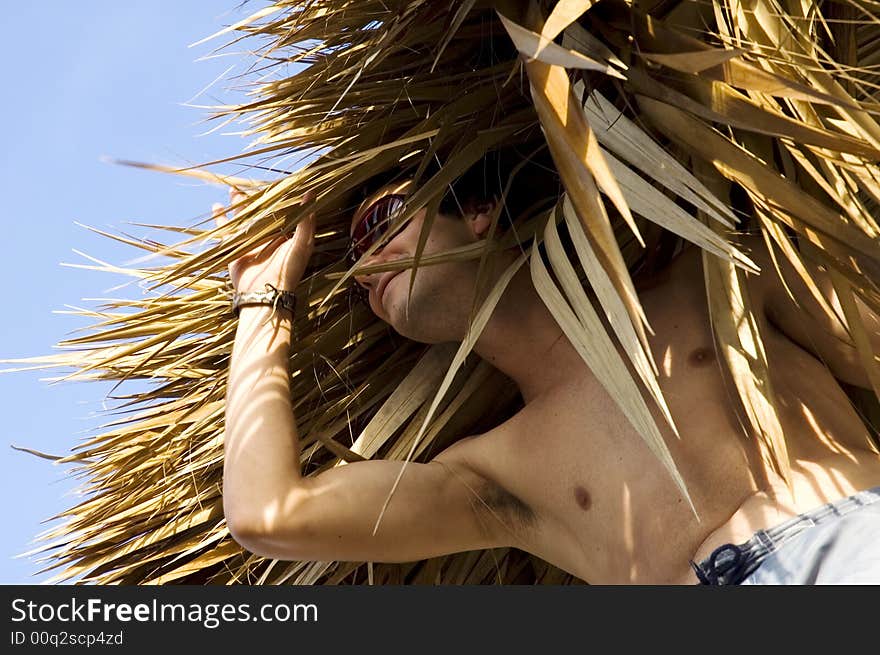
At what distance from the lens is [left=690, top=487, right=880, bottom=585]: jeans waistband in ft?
4.18

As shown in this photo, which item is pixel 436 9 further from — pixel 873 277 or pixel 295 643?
pixel 295 643

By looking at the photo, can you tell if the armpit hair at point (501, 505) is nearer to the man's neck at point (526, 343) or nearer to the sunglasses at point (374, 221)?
the man's neck at point (526, 343)

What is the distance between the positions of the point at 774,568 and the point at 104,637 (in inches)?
27.3

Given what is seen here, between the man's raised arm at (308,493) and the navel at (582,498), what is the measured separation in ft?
0.51

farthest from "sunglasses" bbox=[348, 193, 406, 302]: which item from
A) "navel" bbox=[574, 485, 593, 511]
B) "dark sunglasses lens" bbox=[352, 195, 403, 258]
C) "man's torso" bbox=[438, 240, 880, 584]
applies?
"navel" bbox=[574, 485, 593, 511]

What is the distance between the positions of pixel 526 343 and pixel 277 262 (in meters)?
0.36

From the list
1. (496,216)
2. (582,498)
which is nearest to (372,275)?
(496,216)

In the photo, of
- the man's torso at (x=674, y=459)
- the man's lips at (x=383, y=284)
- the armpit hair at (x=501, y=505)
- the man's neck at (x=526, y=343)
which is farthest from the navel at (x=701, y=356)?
the man's lips at (x=383, y=284)

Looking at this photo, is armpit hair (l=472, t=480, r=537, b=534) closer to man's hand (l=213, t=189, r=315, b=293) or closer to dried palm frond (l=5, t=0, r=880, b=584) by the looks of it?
dried palm frond (l=5, t=0, r=880, b=584)

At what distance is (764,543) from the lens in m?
1.28

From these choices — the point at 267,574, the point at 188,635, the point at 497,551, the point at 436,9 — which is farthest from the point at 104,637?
the point at 436,9

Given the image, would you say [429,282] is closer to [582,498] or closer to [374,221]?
[374,221]

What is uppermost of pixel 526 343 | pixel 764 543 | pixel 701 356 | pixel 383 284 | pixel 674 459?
pixel 383 284

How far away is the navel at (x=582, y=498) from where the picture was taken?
57.4 inches
